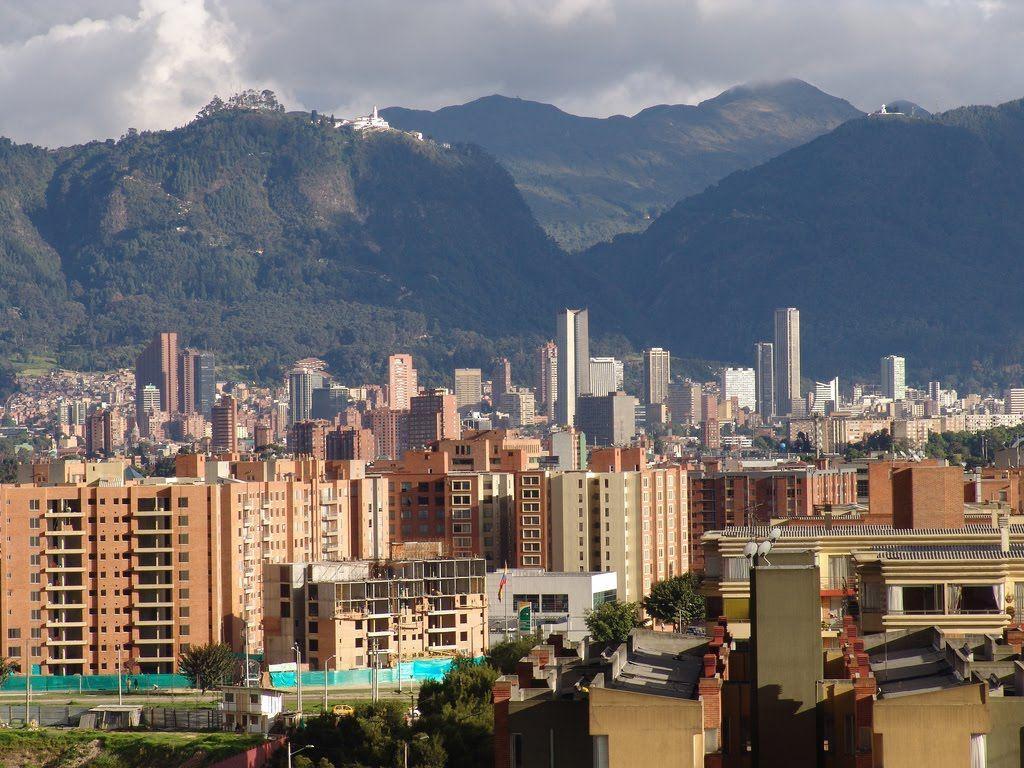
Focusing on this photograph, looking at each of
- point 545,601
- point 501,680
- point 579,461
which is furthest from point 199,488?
point 579,461

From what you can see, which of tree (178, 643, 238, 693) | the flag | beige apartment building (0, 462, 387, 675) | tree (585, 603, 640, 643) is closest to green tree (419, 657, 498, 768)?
tree (178, 643, 238, 693)

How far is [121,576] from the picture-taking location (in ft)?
273

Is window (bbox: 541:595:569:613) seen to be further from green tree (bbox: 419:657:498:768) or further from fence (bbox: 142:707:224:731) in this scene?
green tree (bbox: 419:657:498:768)

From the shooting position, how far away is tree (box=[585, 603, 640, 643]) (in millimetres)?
78500

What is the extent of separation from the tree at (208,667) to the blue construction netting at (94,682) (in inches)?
40.0

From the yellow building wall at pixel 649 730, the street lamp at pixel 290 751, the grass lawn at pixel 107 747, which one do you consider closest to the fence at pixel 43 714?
the grass lawn at pixel 107 747

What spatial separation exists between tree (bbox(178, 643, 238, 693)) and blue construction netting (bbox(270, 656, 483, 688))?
3.70 m

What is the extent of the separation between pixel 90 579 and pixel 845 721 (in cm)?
6520

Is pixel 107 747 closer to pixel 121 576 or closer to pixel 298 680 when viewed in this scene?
pixel 298 680

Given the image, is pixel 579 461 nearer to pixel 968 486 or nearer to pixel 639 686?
pixel 968 486

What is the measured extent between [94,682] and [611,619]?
19.2m

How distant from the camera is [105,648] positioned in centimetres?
8188

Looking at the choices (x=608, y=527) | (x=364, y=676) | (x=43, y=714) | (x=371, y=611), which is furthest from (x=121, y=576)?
(x=608, y=527)

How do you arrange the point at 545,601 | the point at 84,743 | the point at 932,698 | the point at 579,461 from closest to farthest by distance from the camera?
the point at 932,698, the point at 84,743, the point at 545,601, the point at 579,461
